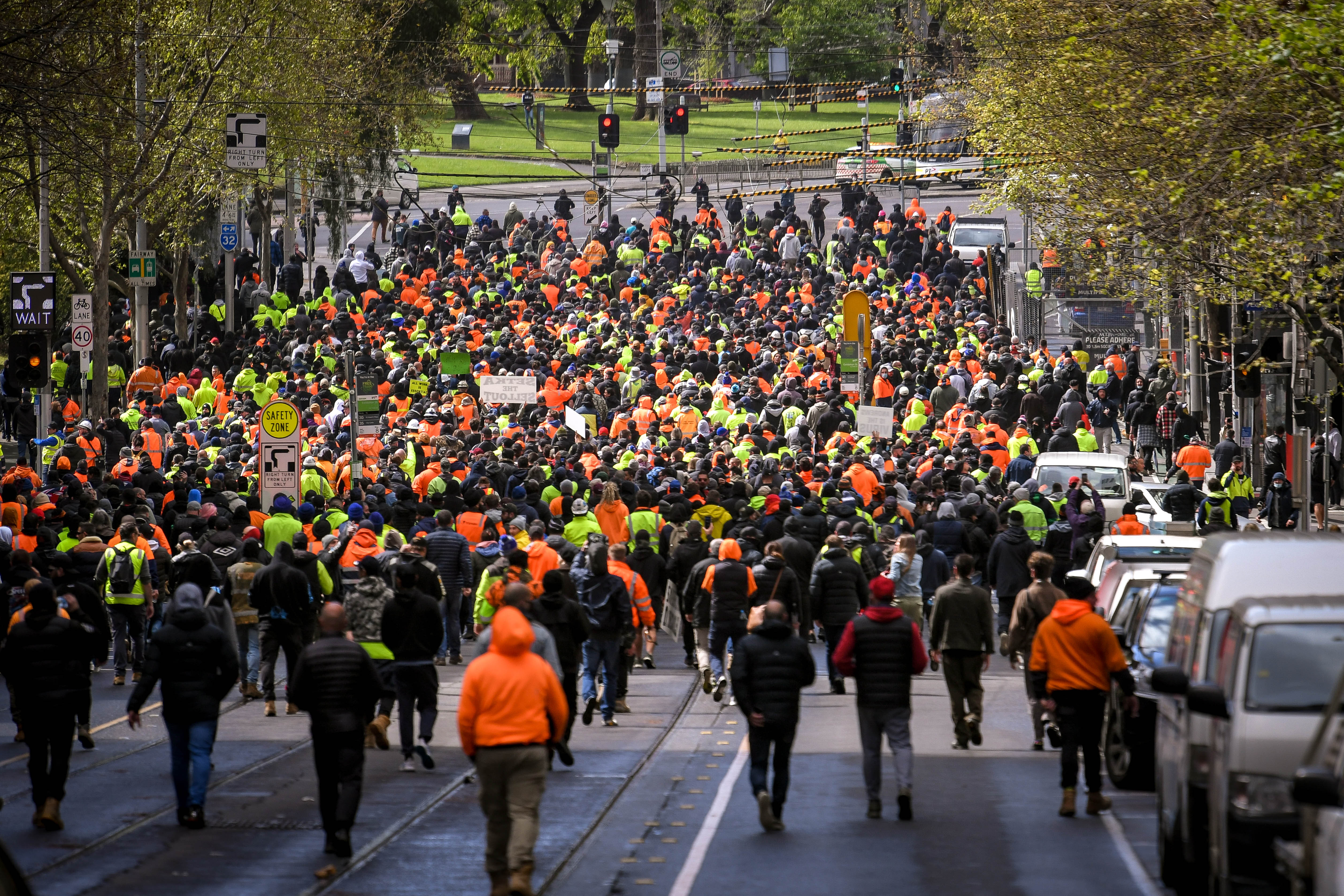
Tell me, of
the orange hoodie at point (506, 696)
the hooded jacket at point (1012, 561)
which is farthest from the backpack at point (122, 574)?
the orange hoodie at point (506, 696)

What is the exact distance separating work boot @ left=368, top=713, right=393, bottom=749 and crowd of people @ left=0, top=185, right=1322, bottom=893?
4cm

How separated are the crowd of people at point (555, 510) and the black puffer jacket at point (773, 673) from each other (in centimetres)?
2

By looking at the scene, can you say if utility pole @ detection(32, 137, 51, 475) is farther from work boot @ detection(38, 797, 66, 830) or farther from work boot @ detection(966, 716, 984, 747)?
work boot @ detection(966, 716, 984, 747)

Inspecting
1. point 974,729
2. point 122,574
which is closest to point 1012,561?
point 974,729

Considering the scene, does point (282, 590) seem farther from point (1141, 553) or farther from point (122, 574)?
point (1141, 553)

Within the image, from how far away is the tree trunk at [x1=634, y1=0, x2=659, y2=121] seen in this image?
89.5m

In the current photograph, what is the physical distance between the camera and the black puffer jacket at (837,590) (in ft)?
58.3

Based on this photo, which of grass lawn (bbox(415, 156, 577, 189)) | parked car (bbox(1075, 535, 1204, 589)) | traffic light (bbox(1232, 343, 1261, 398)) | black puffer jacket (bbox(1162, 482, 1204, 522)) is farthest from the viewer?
grass lawn (bbox(415, 156, 577, 189))

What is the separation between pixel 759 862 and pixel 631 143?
76.1 metres

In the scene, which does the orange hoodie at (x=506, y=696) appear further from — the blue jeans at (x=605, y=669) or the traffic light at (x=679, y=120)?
the traffic light at (x=679, y=120)

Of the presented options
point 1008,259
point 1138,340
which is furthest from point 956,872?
point 1008,259

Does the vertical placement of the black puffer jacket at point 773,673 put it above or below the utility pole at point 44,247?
below

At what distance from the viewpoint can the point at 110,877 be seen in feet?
36.2

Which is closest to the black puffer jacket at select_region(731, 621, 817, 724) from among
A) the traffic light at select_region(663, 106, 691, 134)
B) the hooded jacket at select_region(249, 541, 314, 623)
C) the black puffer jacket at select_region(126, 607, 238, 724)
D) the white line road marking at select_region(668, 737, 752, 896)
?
the white line road marking at select_region(668, 737, 752, 896)
